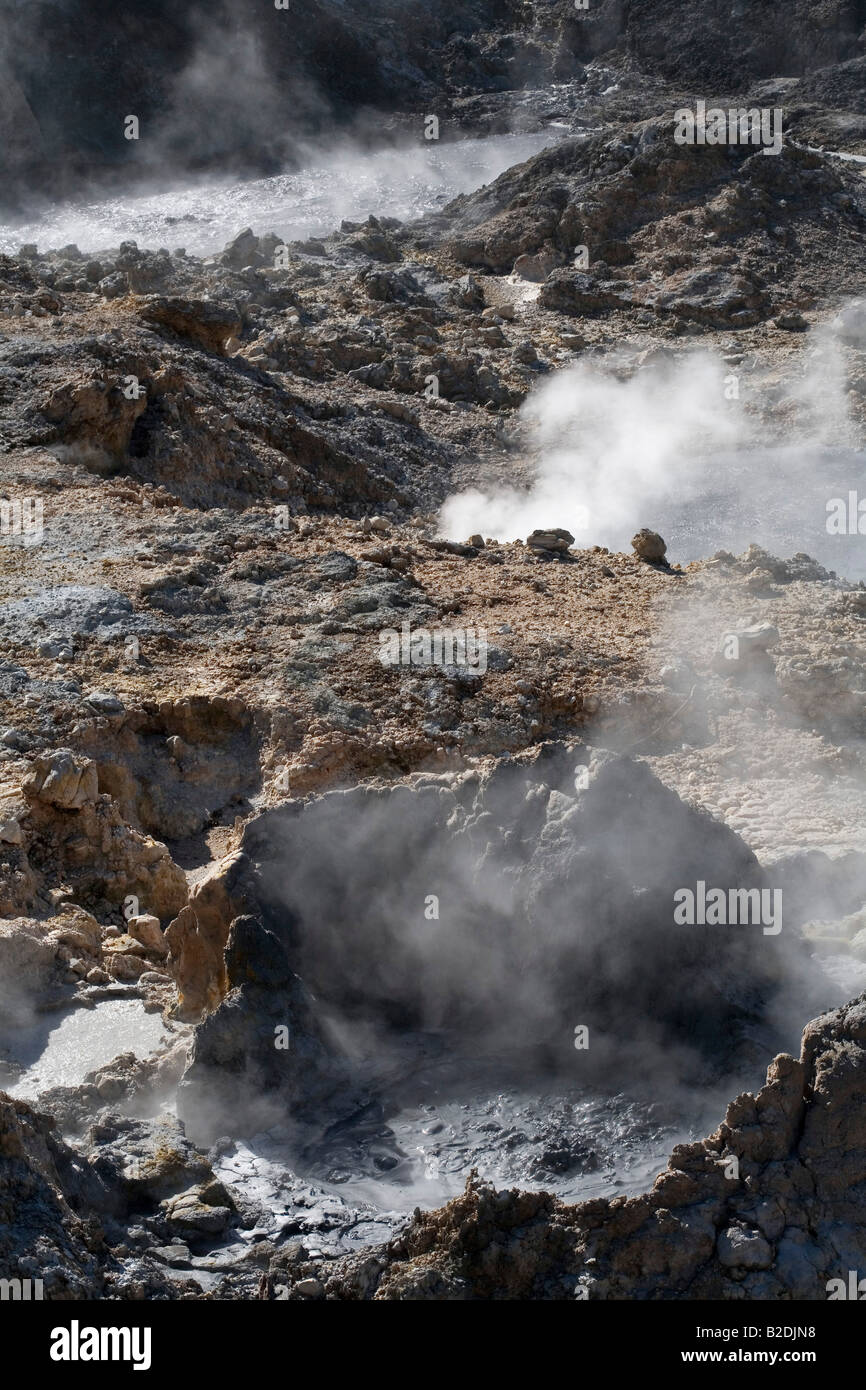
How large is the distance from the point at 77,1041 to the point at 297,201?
16.1 meters

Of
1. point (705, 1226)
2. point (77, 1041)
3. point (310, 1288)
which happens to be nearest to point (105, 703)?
point (77, 1041)

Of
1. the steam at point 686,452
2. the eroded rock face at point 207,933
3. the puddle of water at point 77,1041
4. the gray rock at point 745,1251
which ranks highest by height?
the steam at point 686,452

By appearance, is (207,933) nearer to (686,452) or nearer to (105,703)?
(105,703)

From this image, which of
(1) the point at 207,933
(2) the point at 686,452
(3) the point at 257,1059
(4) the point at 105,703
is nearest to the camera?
(3) the point at 257,1059

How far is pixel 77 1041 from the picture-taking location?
15.3ft

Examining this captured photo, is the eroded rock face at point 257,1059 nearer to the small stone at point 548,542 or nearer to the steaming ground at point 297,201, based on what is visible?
the small stone at point 548,542

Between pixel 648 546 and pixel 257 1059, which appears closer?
pixel 257 1059

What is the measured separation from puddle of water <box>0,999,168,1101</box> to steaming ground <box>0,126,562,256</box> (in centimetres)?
1353

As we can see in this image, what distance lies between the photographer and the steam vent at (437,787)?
10.8ft

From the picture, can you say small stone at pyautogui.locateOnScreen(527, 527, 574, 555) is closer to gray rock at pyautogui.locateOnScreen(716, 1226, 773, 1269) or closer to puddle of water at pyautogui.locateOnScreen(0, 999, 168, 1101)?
puddle of water at pyautogui.locateOnScreen(0, 999, 168, 1101)

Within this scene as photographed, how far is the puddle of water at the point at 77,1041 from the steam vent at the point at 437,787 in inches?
0.7

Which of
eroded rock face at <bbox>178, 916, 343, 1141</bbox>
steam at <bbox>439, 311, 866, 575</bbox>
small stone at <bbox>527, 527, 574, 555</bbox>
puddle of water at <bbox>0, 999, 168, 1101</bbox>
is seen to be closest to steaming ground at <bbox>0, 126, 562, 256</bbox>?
steam at <bbox>439, 311, 866, 575</bbox>

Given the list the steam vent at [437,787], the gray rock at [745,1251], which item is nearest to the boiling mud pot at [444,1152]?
the steam vent at [437,787]

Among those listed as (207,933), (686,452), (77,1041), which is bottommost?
(77,1041)
